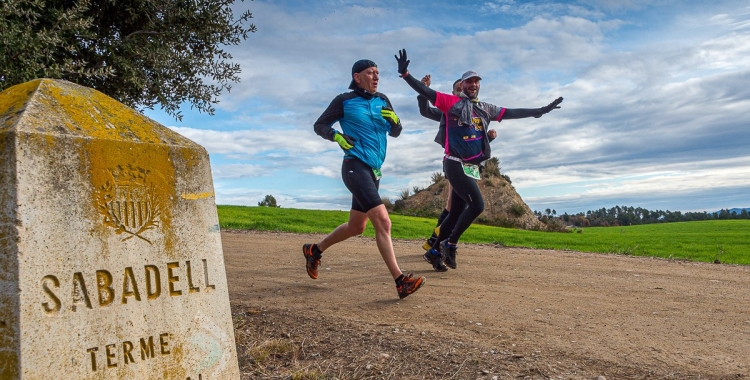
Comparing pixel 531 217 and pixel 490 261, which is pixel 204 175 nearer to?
pixel 490 261

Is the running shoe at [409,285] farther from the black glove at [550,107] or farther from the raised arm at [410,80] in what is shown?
the black glove at [550,107]

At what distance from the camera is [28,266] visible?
2.69m

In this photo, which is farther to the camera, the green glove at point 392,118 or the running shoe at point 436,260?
the running shoe at point 436,260

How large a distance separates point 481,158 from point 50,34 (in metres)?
5.27

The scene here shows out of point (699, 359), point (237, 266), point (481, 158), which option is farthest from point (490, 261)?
point (699, 359)

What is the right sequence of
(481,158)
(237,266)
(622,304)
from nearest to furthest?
(622,304) → (481,158) → (237,266)

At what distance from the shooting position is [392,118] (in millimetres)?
6402

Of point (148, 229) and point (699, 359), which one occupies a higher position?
point (148, 229)

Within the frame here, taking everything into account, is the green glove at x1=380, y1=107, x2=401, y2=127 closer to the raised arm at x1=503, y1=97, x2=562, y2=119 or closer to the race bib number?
the race bib number

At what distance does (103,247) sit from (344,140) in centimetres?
357

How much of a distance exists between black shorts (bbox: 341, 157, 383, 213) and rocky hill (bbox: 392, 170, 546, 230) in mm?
21985

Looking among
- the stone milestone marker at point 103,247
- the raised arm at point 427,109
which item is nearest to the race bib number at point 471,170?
the raised arm at point 427,109

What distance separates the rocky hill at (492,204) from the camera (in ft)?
91.2

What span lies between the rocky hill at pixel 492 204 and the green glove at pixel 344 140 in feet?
72.5
